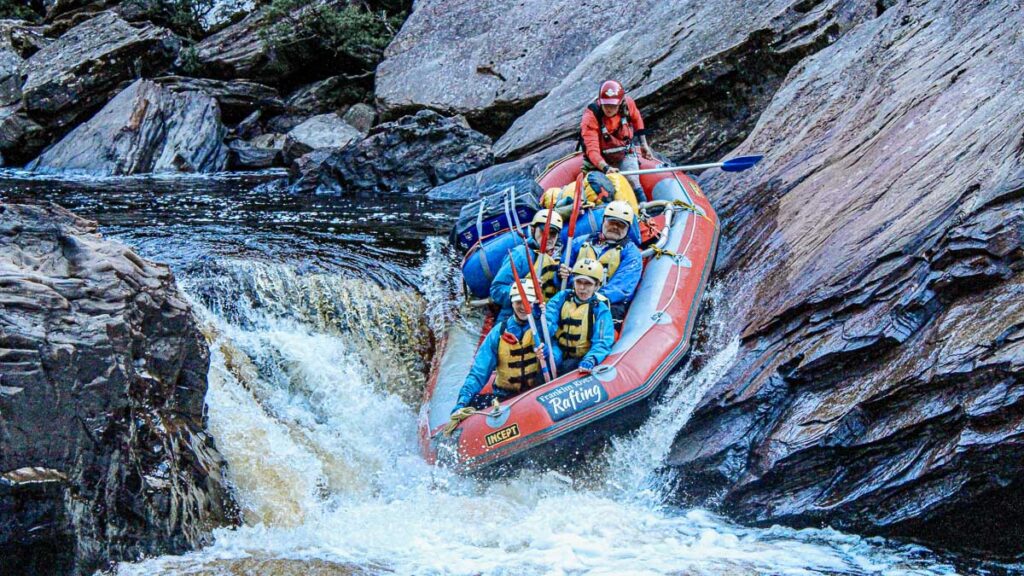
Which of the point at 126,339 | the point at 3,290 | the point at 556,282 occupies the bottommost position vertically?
the point at 556,282

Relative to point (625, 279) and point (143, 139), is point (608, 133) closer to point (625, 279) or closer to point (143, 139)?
point (625, 279)

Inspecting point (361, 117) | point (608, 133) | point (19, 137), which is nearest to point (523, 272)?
point (608, 133)

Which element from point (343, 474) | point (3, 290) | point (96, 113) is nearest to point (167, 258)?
point (343, 474)

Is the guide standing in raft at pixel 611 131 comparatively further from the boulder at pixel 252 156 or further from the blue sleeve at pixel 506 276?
the boulder at pixel 252 156

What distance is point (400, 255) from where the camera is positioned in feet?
31.2

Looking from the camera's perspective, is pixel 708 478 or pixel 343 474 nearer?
pixel 708 478

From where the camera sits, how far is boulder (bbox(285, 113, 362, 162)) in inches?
621

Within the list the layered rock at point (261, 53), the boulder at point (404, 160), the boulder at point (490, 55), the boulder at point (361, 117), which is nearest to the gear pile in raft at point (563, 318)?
the boulder at point (404, 160)

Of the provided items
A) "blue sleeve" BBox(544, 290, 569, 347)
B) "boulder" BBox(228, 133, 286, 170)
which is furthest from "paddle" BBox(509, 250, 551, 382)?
"boulder" BBox(228, 133, 286, 170)

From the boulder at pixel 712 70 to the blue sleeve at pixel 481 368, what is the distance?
6.56 meters

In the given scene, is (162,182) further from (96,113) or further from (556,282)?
(556,282)

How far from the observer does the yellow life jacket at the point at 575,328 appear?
22.2ft

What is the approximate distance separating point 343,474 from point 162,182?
9.08 m

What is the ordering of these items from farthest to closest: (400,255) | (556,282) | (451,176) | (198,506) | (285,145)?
(285,145) < (451,176) < (400,255) < (556,282) < (198,506)
